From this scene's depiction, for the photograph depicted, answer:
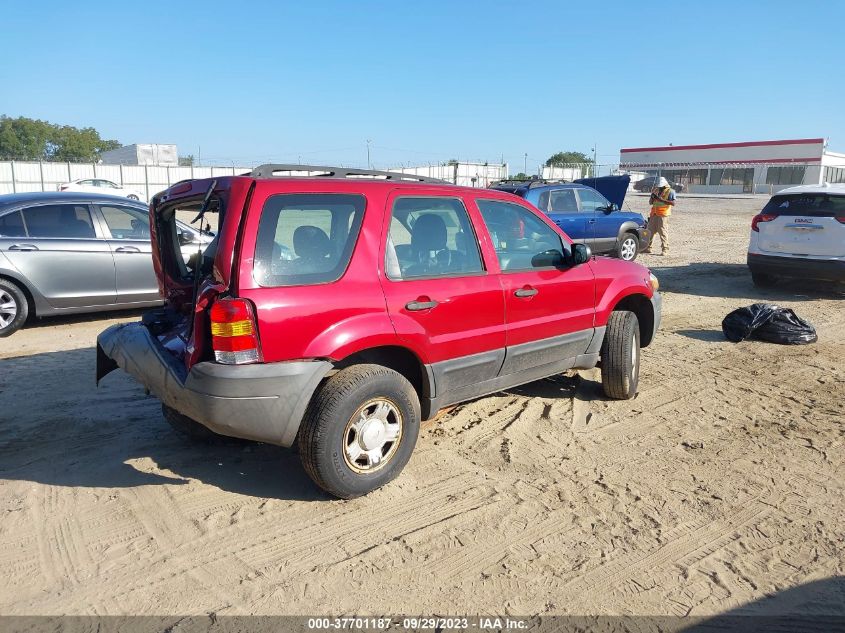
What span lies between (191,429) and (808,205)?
991 centimetres

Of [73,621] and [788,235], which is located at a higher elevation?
[788,235]

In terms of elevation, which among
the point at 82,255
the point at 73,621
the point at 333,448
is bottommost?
the point at 73,621

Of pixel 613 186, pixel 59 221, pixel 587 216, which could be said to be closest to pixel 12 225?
pixel 59 221

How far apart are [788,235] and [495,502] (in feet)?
28.7

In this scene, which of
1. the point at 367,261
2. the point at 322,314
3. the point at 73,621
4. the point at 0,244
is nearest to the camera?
the point at 73,621

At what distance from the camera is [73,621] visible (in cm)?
275

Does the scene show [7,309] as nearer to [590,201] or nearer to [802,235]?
[590,201]

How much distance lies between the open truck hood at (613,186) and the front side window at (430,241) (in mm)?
12141

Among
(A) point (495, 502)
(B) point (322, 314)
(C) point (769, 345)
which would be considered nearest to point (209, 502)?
(B) point (322, 314)

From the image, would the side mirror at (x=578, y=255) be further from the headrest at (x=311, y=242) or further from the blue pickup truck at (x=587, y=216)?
the blue pickup truck at (x=587, y=216)

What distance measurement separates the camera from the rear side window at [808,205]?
387 inches

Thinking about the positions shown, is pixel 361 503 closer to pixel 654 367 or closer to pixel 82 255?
pixel 654 367

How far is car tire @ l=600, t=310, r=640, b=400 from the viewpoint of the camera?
5.30 metres

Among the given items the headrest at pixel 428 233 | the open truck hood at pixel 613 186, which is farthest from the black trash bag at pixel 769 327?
the open truck hood at pixel 613 186
